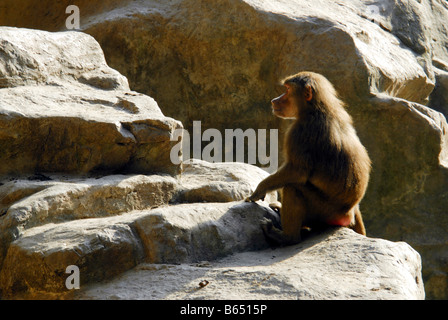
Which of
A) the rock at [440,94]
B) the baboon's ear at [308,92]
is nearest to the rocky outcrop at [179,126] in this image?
the rock at [440,94]

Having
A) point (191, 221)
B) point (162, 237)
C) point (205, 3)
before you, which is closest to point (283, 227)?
point (191, 221)

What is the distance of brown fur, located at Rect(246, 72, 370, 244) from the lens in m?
4.63

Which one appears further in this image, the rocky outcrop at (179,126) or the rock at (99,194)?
the rock at (99,194)

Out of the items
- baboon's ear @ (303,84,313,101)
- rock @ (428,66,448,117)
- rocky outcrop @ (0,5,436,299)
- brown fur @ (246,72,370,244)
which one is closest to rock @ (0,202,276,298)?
rocky outcrop @ (0,5,436,299)

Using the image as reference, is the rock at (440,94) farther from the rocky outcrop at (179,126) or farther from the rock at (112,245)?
the rock at (112,245)

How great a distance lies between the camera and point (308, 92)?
198 inches

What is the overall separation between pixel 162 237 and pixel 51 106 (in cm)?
176

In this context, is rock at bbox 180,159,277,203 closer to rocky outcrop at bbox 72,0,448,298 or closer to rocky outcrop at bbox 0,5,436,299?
rocky outcrop at bbox 0,5,436,299

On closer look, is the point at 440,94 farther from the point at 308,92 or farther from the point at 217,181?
the point at 217,181

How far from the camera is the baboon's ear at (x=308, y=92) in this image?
5012mm

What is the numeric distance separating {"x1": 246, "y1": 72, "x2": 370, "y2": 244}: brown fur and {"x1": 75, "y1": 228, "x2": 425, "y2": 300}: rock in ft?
1.50

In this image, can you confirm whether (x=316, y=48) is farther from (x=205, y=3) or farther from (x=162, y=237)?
(x=162, y=237)

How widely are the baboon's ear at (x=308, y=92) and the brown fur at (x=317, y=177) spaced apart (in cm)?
12

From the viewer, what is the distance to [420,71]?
823cm
